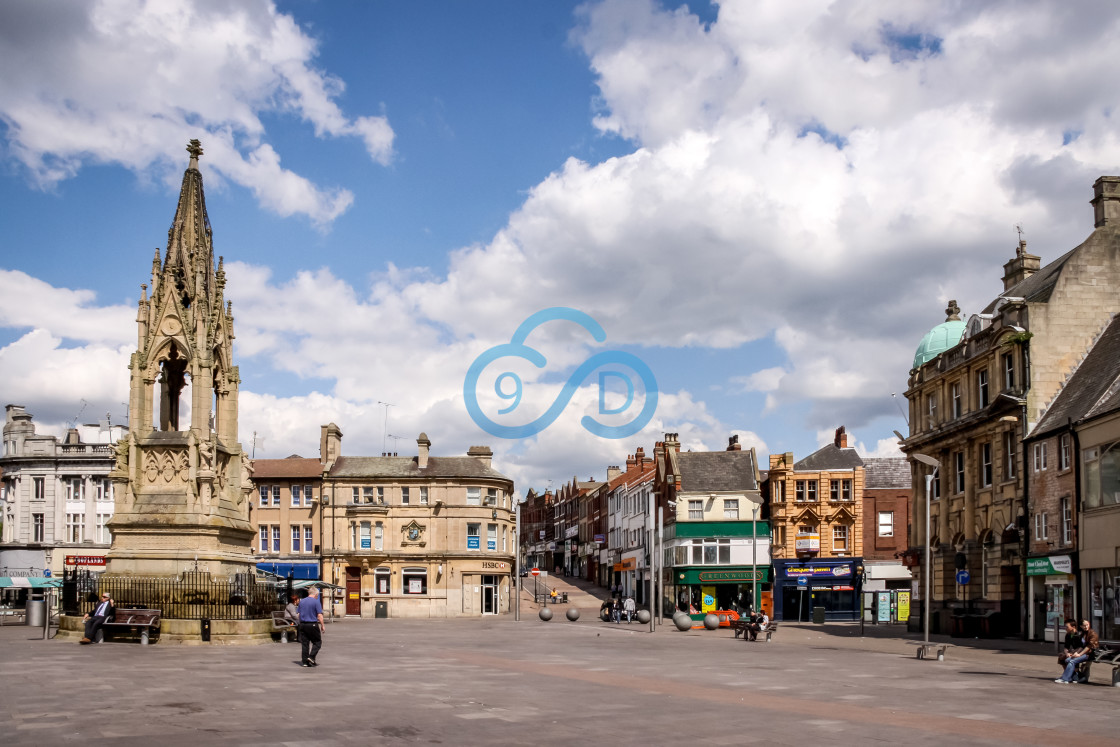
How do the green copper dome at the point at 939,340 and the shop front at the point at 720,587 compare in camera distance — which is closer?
the green copper dome at the point at 939,340

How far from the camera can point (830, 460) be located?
75.6m

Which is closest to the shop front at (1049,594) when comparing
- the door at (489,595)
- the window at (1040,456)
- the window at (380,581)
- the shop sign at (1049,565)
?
the shop sign at (1049,565)

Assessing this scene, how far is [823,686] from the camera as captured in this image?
2173 centimetres

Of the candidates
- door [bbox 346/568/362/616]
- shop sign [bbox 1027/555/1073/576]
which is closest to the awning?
door [bbox 346/568/362/616]

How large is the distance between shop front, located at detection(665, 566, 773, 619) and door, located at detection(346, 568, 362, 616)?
22.0m

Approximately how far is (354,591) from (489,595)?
9.54m

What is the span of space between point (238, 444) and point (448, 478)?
4590 centimetres

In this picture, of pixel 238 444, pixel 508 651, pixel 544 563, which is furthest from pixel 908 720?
pixel 544 563

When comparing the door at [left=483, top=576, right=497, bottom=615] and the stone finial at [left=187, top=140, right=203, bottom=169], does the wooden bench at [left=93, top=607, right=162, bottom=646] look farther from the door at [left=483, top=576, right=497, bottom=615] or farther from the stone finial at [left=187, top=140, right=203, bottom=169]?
the door at [left=483, top=576, right=497, bottom=615]

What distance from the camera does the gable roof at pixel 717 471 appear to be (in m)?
79.1

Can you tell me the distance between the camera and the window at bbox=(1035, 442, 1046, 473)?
4203 cm

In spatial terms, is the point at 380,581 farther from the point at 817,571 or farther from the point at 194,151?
the point at 194,151

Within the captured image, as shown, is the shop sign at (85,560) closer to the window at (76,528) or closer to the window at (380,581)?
the window at (76,528)

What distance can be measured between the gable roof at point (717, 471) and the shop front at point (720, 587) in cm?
579
